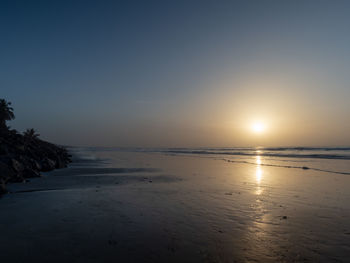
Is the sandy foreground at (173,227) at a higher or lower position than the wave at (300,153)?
lower

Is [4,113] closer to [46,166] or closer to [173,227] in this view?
[46,166]

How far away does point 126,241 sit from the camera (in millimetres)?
5473

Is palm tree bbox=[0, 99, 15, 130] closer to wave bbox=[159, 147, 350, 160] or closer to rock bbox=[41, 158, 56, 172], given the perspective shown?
rock bbox=[41, 158, 56, 172]

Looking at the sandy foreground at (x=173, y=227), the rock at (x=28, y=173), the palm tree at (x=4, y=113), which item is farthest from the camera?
the palm tree at (x=4, y=113)

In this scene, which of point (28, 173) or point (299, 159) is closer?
point (28, 173)

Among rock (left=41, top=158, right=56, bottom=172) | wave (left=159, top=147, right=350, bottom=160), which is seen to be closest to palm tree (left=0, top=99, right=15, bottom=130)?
rock (left=41, top=158, right=56, bottom=172)

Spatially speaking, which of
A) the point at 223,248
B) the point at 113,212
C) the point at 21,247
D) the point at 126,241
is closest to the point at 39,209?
the point at 113,212

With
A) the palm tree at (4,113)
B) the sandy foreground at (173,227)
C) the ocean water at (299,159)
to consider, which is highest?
the palm tree at (4,113)

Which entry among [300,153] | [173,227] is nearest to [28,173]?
[173,227]

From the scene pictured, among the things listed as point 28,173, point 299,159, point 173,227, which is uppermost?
point 299,159

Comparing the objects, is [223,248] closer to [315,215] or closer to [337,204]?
[315,215]

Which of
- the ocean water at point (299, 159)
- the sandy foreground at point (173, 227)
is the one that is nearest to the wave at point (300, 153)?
the ocean water at point (299, 159)

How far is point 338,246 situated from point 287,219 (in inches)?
78.6

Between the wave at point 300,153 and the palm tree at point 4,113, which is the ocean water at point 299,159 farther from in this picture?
the palm tree at point 4,113
